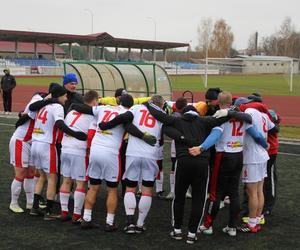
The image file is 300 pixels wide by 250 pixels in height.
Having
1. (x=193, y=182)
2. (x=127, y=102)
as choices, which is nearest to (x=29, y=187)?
(x=127, y=102)

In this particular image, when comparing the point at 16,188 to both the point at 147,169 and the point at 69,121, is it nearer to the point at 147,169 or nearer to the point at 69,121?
the point at 69,121

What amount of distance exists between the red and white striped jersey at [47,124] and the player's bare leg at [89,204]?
38.0 inches

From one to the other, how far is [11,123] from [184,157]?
43.4ft

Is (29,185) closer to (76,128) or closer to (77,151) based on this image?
(77,151)

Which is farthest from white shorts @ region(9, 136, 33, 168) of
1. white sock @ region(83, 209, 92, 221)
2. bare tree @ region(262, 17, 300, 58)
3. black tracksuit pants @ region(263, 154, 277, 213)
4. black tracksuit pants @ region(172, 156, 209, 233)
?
bare tree @ region(262, 17, 300, 58)

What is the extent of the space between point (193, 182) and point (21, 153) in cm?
275

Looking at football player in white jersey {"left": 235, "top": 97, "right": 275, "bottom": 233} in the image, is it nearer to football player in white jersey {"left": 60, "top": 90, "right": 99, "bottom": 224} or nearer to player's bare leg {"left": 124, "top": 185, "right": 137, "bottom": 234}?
player's bare leg {"left": 124, "top": 185, "right": 137, "bottom": 234}

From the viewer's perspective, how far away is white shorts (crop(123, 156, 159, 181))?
6172 millimetres

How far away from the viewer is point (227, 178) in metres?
6.18

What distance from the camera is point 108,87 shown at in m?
17.9

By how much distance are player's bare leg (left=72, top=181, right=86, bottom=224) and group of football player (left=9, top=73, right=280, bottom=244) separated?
0.01 m

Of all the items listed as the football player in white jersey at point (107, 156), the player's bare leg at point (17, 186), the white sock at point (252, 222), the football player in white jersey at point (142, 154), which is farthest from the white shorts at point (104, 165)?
the white sock at point (252, 222)

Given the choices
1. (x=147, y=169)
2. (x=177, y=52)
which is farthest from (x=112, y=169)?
(x=177, y=52)

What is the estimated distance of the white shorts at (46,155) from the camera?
6.73 meters
